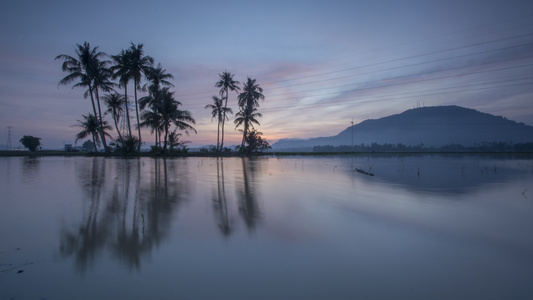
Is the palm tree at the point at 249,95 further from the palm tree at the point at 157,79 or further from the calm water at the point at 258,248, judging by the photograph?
the calm water at the point at 258,248

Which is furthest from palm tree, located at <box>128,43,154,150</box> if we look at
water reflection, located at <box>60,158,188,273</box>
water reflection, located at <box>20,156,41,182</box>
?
water reflection, located at <box>60,158,188,273</box>

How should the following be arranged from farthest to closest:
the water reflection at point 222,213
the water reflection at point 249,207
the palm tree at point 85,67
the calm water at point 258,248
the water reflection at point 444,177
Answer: the palm tree at point 85,67, the water reflection at point 444,177, the water reflection at point 249,207, the water reflection at point 222,213, the calm water at point 258,248

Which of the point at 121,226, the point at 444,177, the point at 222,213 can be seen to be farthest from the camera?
the point at 444,177

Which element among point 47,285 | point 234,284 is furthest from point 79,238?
point 234,284

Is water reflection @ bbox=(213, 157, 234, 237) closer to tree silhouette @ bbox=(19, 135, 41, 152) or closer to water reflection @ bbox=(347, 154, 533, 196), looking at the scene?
water reflection @ bbox=(347, 154, 533, 196)

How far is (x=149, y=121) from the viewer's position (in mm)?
37438

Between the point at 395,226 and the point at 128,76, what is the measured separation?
37930 mm

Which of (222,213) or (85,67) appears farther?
(85,67)

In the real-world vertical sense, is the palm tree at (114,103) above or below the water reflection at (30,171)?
above

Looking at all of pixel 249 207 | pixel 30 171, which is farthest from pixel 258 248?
pixel 30 171

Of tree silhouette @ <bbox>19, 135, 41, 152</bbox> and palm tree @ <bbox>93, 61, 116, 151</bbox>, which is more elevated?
palm tree @ <bbox>93, 61, 116, 151</bbox>

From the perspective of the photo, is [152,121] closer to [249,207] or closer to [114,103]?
[114,103]

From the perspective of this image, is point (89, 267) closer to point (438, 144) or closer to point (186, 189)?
point (186, 189)

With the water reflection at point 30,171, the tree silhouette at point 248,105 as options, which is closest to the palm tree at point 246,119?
the tree silhouette at point 248,105
